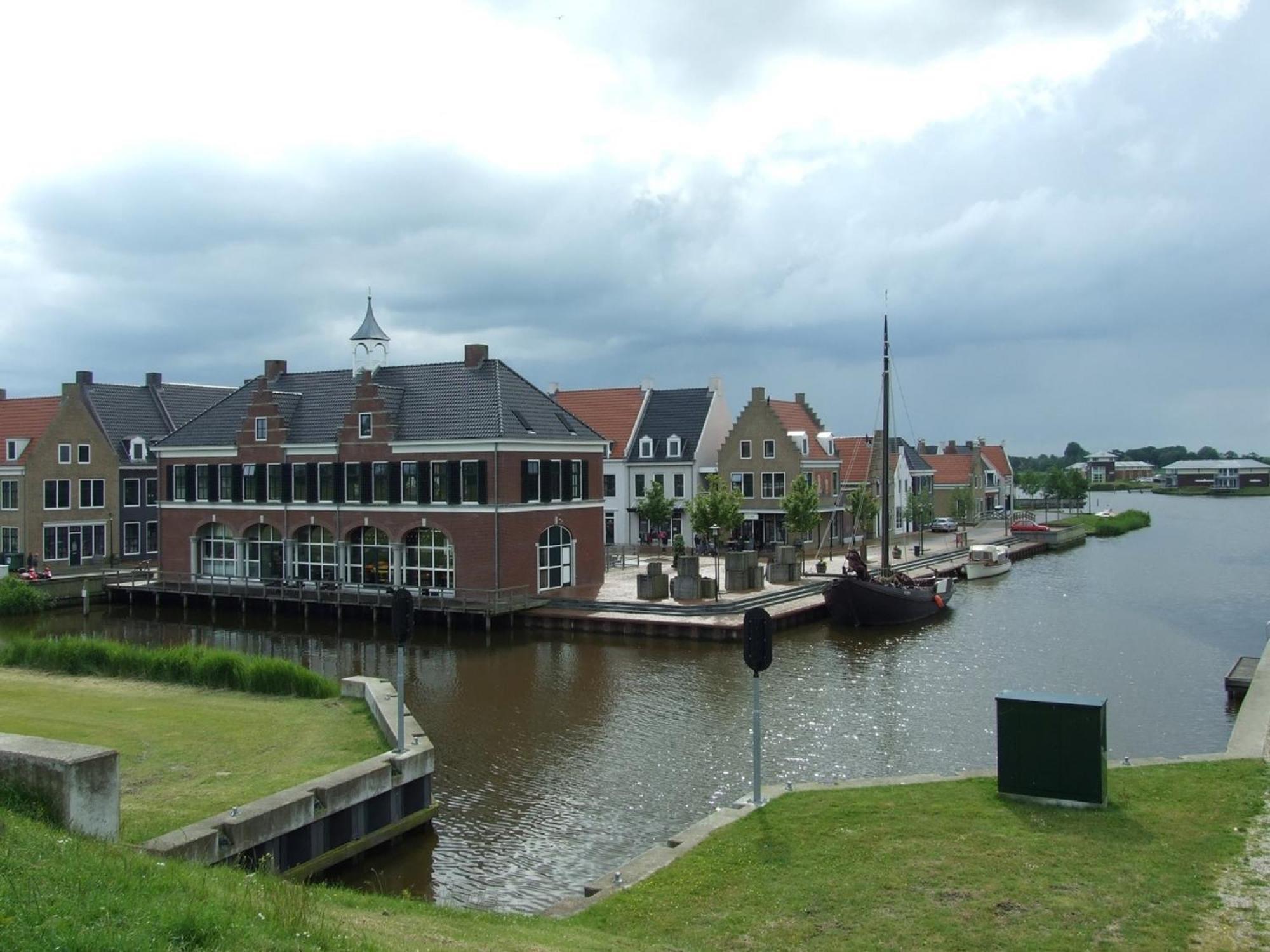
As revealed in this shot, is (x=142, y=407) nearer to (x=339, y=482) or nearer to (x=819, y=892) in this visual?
(x=339, y=482)

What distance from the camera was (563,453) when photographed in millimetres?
42406

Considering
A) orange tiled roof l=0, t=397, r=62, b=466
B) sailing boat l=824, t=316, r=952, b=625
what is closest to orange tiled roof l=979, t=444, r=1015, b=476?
sailing boat l=824, t=316, r=952, b=625

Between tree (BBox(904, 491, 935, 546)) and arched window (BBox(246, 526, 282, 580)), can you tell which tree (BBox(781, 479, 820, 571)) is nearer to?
tree (BBox(904, 491, 935, 546))

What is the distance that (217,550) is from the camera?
47156mm

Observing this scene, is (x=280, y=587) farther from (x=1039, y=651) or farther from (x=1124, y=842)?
(x=1124, y=842)

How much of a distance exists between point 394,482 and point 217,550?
447 inches

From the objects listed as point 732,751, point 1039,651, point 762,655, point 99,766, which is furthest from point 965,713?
point 99,766

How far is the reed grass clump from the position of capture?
22125mm

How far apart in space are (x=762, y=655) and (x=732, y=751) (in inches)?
296

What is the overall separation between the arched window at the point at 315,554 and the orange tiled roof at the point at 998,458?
7136 centimetres

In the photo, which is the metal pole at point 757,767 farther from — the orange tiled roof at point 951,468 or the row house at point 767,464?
the orange tiled roof at point 951,468

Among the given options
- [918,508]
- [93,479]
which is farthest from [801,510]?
[93,479]

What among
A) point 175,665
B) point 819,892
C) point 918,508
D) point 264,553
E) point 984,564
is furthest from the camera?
point 918,508

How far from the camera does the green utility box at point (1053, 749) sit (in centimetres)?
1317
